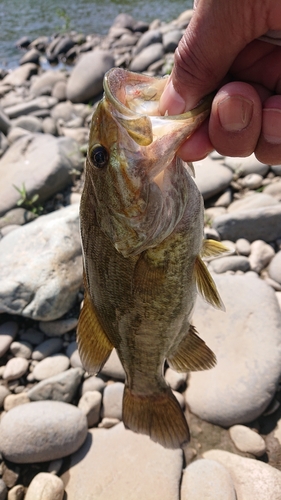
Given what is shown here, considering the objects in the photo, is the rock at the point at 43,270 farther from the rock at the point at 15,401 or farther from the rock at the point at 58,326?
the rock at the point at 15,401

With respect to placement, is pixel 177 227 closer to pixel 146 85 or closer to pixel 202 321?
pixel 146 85

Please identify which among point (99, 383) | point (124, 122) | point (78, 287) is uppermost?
point (124, 122)

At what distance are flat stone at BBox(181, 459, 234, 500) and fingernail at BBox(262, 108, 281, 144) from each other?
2583 millimetres

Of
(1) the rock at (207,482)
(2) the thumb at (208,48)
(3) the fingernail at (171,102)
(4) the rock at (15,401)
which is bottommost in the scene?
(1) the rock at (207,482)

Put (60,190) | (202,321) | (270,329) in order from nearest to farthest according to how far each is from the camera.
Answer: (270,329), (202,321), (60,190)

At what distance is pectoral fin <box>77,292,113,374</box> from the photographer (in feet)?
8.41

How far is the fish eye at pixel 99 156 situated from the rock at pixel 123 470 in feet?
8.67

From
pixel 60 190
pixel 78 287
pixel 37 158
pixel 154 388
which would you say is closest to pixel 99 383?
pixel 78 287

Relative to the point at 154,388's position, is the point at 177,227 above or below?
above

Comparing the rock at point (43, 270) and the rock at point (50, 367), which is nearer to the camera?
the rock at point (50, 367)

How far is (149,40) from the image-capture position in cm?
1339

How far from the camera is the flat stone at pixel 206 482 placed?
324cm

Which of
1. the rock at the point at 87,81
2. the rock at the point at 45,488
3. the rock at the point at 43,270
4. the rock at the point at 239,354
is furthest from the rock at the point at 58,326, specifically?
the rock at the point at 87,81

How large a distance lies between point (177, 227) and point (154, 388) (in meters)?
1.21
